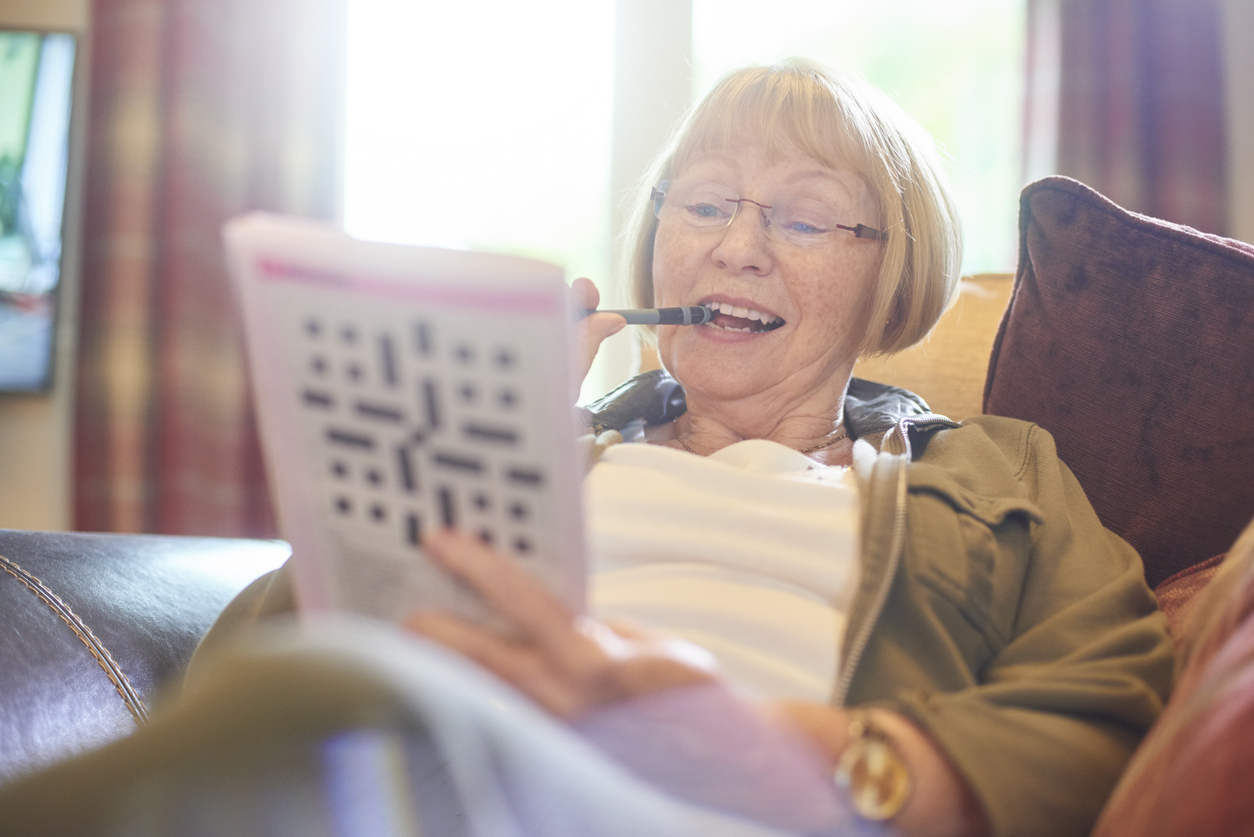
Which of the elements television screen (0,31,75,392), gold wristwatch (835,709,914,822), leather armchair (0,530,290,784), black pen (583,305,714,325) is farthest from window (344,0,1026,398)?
gold wristwatch (835,709,914,822)

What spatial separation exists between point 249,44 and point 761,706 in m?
2.49

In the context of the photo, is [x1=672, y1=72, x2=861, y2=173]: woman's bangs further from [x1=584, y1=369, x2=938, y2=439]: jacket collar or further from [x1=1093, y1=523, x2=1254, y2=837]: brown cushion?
[x1=1093, y1=523, x2=1254, y2=837]: brown cushion

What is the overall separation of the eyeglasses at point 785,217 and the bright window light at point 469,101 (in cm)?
161

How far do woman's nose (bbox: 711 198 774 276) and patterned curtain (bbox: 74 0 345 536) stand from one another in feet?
5.68

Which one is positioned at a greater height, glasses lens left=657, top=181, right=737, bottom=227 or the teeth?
glasses lens left=657, top=181, right=737, bottom=227

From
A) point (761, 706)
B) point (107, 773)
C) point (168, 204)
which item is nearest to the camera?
point (107, 773)

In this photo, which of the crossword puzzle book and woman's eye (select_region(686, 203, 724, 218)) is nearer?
the crossword puzzle book

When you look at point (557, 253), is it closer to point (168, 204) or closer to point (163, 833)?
point (168, 204)

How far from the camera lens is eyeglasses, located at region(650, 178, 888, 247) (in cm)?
105

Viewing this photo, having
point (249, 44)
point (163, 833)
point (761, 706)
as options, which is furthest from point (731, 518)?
point (249, 44)

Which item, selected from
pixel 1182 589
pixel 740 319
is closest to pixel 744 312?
pixel 740 319

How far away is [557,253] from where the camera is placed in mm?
→ 2777

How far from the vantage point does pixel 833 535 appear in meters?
0.77

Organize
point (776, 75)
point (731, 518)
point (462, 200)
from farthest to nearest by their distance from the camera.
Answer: point (462, 200) → point (776, 75) → point (731, 518)
